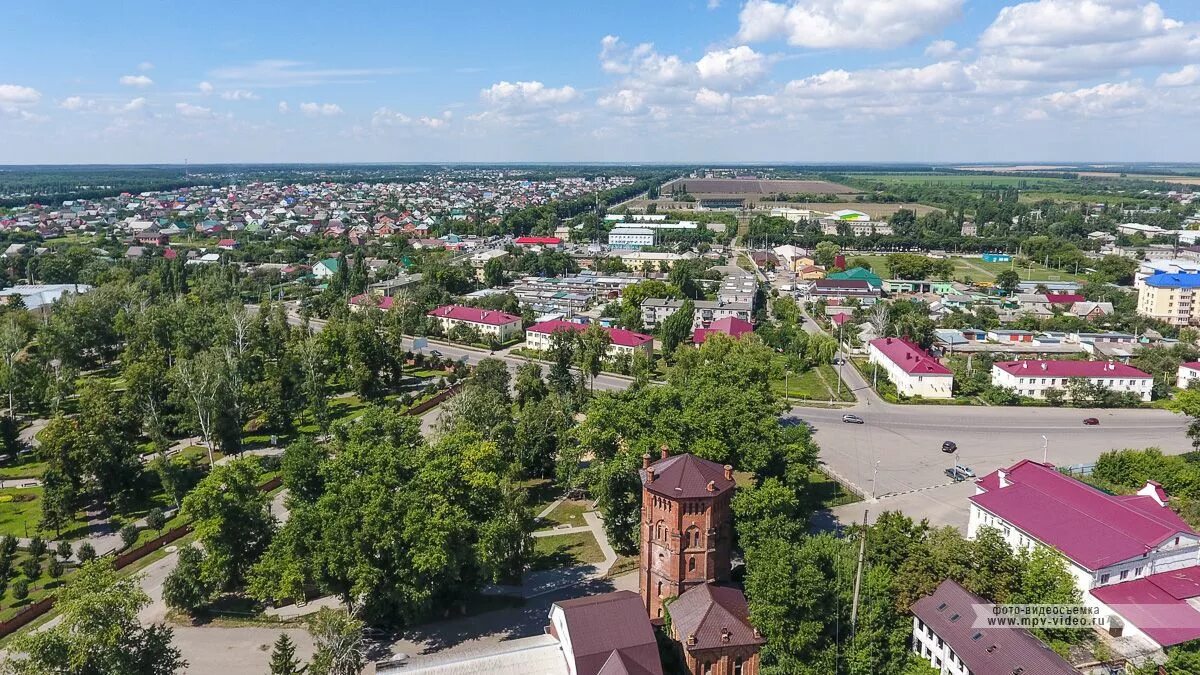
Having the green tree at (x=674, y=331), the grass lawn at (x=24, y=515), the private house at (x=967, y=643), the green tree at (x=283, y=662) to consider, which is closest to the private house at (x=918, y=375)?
the green tree at (x=674, y=331)

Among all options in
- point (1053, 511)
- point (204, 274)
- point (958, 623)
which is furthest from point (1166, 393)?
point (204, 274)

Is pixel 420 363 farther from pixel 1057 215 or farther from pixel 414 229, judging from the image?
pixel 1057 215

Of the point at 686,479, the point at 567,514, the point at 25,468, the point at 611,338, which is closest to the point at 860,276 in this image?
the point at 611,338

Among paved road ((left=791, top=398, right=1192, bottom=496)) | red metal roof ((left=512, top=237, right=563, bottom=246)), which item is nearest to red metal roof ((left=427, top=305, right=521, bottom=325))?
paved road ((left=791, top=398, right=1192, bottom=496))

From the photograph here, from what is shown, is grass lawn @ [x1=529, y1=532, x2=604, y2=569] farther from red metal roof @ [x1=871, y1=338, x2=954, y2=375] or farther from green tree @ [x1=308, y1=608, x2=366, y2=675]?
red metal roof @ [x1=871, y1=338, x2=954, y2=375]

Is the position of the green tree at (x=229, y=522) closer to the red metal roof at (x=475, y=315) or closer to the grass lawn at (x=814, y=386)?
the grass lawn at (x=814, y=386)

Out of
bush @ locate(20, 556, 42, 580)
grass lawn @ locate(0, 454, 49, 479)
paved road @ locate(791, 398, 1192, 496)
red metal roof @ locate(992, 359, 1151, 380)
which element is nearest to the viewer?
bush @ locate(20, 556, 42, 580)
